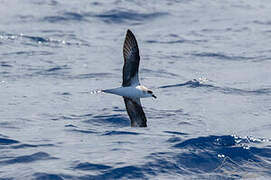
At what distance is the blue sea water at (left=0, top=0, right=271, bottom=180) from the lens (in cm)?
1373

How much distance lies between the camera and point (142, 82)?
21.4 meters

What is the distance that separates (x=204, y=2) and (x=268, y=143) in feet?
76.4

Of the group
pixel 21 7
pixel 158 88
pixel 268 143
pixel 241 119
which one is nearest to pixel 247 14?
pixel 21 7

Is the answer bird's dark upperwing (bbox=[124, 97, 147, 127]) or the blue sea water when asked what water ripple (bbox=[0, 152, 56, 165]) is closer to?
the blue sea water

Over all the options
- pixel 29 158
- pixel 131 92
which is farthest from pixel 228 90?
pixel 29 158

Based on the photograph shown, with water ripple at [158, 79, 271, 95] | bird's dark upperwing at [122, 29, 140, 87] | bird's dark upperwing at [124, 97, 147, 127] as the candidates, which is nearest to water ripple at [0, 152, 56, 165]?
bird's dark upperwing at [124, 97, 147, 127]

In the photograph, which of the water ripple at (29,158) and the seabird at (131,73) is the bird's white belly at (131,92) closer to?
the seabird at (131,73)

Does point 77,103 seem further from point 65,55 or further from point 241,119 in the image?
point 65,55

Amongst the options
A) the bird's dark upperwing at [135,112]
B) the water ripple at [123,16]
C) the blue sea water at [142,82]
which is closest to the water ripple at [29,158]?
the blue sea water at [142,82]

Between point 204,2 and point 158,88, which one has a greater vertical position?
point 204,2

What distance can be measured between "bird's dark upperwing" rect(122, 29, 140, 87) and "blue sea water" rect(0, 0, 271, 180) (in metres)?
1.79

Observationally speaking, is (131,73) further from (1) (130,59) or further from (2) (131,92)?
(2) (131,92)

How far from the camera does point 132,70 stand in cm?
1362

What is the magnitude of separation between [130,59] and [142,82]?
7.89 meters
